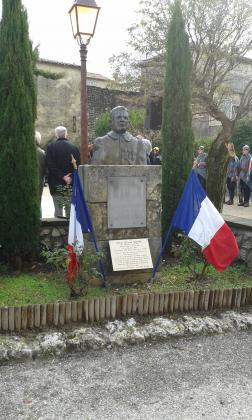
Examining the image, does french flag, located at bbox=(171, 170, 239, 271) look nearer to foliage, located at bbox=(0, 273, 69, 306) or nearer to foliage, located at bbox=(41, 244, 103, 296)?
foliage, located at bbox=(41, 244, 103, 296)

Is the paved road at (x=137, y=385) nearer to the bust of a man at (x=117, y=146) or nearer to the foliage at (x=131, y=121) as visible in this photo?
the bust of a man at (x=117, y=146)

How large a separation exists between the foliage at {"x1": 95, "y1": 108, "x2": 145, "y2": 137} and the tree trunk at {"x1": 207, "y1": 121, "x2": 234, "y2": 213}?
36.5ft

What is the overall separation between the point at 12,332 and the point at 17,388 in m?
0.76

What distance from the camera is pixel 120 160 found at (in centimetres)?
543

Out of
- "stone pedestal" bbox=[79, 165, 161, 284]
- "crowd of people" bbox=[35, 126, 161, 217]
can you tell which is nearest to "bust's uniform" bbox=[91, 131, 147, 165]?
"stone pedestal" bbox=[79, 165, 161, 284]

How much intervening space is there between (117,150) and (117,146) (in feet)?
0.17

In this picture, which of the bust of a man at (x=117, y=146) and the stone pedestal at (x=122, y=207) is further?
the bust of a man at (x=117, y=146)

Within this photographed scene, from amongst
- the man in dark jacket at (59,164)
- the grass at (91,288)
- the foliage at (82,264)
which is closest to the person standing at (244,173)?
the grass at (91,288)

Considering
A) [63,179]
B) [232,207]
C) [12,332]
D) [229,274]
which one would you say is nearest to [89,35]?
[63,179]

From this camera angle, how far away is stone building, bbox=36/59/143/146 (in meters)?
23.9

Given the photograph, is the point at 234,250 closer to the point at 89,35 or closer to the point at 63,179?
the point at 63,179

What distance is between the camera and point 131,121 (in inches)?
870

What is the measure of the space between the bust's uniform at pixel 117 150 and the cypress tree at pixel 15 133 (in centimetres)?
103

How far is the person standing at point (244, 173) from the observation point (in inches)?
484
